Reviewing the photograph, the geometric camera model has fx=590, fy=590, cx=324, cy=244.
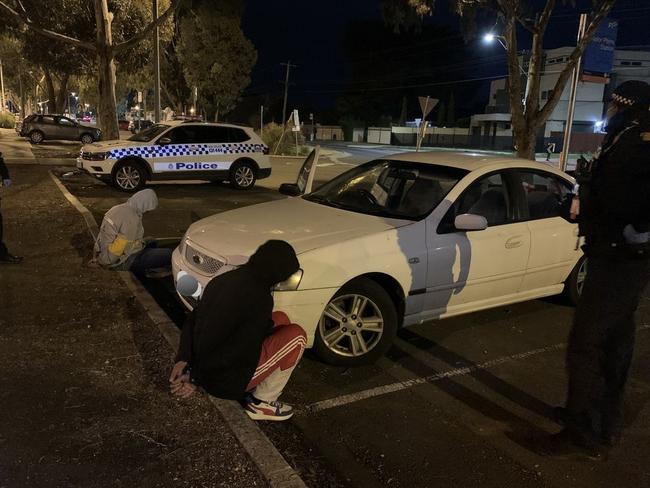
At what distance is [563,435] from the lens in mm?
3379

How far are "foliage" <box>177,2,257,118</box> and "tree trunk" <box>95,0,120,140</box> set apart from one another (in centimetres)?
2441

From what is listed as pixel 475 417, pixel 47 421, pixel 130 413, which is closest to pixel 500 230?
pixel 475 417

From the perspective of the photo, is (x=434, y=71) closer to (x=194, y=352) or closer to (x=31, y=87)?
(x=31, y=87)

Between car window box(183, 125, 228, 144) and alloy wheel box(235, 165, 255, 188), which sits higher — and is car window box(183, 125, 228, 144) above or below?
above

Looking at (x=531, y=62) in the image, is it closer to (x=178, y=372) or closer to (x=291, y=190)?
(x=291, y=190)

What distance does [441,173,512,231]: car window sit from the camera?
493cm

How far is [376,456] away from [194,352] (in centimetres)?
116

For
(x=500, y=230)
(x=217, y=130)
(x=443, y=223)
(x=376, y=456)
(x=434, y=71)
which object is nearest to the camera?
(x=376, y=456)

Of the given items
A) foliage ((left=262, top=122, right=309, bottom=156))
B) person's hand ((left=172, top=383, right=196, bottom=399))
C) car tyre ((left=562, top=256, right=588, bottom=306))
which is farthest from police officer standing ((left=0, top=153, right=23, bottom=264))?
foliage ((left=262, top=122, right=309, bottom=156))

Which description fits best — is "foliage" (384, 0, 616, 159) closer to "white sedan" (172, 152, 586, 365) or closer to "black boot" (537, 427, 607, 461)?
"white sedan" (172, 152, 586, 365)

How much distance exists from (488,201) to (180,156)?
32.9 feet

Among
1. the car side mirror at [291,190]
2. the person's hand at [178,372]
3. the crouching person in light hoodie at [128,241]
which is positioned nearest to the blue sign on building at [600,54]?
the car side mirror at [291,190]

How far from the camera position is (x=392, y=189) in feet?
17.2

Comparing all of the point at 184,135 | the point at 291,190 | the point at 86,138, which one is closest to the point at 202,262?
the point at 291,190
